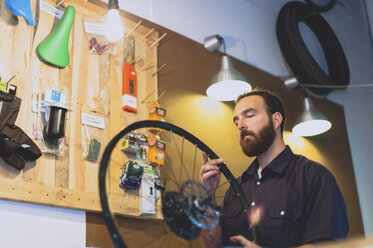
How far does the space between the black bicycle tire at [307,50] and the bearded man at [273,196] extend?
1703 millimetres

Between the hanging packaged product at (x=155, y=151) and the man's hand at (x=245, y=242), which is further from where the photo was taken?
the hanging packaged product at (x=155, y=151)

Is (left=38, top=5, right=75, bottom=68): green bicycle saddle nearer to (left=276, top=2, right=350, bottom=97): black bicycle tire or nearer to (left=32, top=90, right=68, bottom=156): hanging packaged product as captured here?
(left=32, top=90, right=68, bottom=156): hanging packaged product

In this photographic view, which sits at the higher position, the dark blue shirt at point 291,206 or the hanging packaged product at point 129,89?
the hanging packaged product at point 129,89

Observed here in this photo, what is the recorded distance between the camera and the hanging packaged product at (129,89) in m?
2.81

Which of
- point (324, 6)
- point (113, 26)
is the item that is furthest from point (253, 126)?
point (324, 6)

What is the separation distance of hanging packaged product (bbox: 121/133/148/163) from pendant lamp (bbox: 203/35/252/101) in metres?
0.80

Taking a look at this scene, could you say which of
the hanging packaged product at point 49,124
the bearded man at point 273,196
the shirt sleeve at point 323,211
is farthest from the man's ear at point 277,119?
the hanging packaged product at point 49,124

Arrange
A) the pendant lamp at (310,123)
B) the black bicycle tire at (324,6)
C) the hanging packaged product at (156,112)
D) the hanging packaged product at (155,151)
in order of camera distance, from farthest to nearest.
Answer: the black bicycle tire at (324,6), the pendant lamp at (310,123), the hanging packaged product at (156,112), the hanging packaged product at (155,151)

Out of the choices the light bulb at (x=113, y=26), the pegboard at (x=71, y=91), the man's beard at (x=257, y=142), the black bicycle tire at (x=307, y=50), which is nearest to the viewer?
the pegboard at (x=71, y=91)

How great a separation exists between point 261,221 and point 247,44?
212 cm

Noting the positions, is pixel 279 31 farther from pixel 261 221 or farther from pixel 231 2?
pixel 261 221

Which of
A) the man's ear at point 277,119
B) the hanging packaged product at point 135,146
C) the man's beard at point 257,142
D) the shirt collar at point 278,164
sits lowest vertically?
the shirt collar at point 278,164

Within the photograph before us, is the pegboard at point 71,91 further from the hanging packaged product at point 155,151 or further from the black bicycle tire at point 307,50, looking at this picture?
the black bicycle tire at point 307,50

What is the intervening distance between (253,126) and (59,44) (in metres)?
1.16
